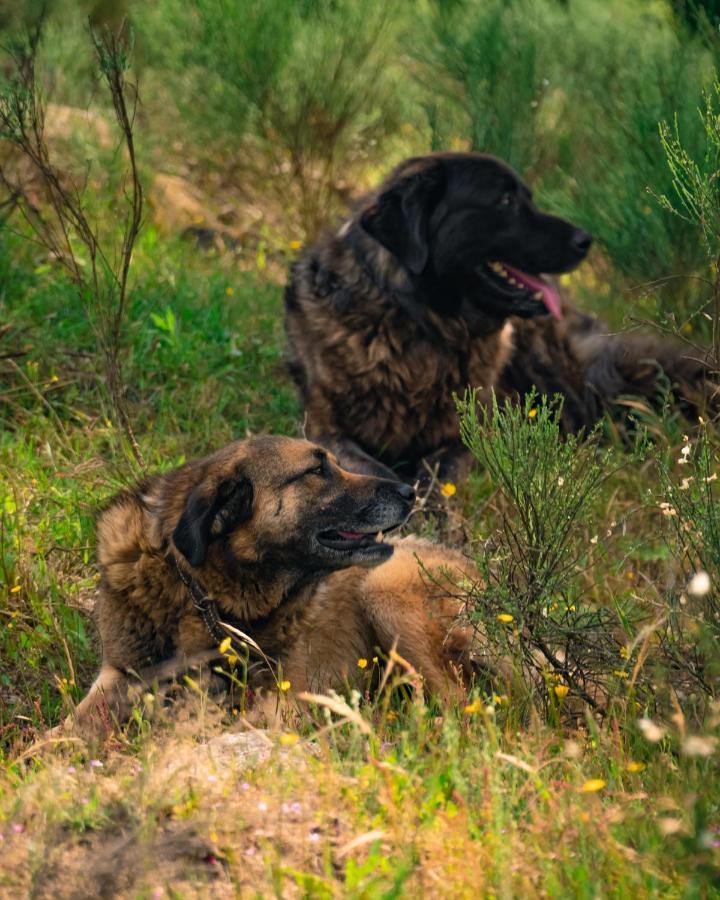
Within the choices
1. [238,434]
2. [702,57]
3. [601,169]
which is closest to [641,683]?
[238,434]

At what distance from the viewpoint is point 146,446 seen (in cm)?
598

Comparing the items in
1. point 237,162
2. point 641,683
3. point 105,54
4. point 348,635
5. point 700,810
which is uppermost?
A: point 105,54

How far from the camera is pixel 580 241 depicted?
239 inches

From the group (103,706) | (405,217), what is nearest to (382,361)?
(405,217)

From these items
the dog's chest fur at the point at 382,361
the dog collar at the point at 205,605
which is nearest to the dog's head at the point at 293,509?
the dog collar at the point at 205,605

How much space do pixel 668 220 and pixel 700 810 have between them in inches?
229

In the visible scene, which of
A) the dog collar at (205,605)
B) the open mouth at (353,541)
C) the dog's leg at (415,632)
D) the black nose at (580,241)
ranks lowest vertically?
the dog's leg at (415,632)

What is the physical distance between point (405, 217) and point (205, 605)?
2509 millimetres

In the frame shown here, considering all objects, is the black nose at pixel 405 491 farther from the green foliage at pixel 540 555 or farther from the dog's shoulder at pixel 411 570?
the green foliage at pixel 540 555

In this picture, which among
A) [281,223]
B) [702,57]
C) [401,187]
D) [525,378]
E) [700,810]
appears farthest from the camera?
[281,223]

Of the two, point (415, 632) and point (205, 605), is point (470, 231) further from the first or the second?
point (205, 605)

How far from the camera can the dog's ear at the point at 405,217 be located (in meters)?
5.86

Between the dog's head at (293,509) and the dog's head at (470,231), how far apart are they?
1.84 metres

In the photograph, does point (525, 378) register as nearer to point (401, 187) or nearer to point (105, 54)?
point (401, 187)
